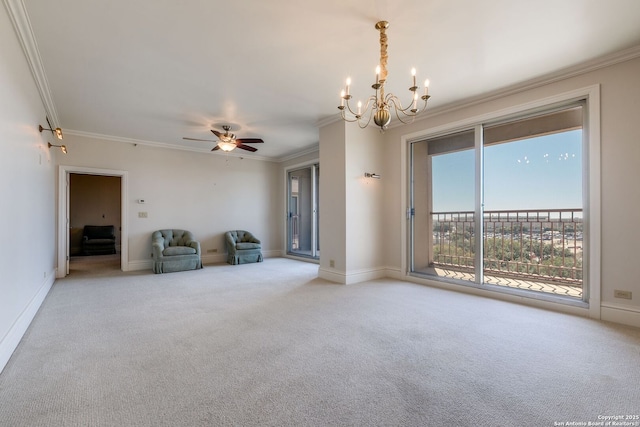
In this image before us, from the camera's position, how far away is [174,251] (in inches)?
231

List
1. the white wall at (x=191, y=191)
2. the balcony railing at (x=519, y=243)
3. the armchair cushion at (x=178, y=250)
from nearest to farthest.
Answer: the balcony railing at (x=519, y=243), the armchair cushion at (x=178, y=250), the white wall at (x=191, y=191)

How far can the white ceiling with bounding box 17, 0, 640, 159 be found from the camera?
7.82 feet

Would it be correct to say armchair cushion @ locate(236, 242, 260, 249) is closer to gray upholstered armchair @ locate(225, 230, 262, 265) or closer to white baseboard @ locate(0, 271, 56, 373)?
gray upholstered armchair @ locate(225, 230, 262, 265)

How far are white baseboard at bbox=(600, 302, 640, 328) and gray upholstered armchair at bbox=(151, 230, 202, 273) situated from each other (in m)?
6.36

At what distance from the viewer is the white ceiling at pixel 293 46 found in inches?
93.8

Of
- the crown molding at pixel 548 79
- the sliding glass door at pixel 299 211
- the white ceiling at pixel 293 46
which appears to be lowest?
the sliding glass door at pixel 299 211

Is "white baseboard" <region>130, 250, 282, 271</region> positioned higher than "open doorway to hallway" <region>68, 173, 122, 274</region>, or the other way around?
"open doorway to hallway" <region>68, 173, 122, 274</region>

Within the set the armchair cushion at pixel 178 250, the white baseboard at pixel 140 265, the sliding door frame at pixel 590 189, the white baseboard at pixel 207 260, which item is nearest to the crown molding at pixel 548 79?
the sliding door frame at pixel 590 189

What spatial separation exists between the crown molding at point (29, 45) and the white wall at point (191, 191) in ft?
5.99

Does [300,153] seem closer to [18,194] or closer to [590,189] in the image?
[18,194]

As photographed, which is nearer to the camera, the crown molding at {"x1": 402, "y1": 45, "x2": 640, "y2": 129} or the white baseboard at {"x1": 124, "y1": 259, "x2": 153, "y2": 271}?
the crown molding at {"x1": 402, "y1": 45, "x2": 640, "y2": 129}

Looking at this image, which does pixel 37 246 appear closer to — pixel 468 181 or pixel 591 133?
pixel 468 181

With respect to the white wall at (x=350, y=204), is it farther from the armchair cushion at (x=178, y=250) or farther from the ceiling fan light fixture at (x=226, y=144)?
the armchair cushion at (x=178, y=250)

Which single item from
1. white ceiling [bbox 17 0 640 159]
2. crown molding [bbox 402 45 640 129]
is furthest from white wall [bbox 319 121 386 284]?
crown molding [bbox 402 45 640 129]
